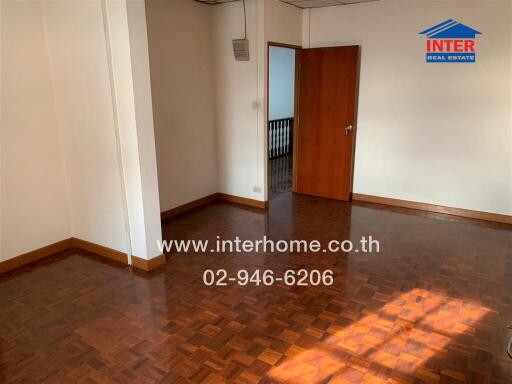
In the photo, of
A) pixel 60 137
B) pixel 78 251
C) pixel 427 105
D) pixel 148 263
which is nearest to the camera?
pixel 148 263

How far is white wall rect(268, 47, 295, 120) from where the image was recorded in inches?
346

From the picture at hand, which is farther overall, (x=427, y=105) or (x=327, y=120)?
(x=327, y=120)

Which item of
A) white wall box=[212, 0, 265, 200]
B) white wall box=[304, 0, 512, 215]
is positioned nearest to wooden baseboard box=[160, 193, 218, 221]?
white wall box=[212, 0, 265, 200]

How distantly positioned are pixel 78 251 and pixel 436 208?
170 inches

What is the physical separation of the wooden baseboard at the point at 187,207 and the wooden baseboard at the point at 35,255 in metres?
1.20

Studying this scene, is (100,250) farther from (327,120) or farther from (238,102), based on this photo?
(327,120)

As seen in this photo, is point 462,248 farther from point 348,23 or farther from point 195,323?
point 348,23

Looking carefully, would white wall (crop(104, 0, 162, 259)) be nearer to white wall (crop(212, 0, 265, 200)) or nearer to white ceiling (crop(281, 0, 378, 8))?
white wall (crop(212, 0, 265, 200))

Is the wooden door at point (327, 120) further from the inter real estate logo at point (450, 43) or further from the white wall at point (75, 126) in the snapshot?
the white wall at point (75, 126)

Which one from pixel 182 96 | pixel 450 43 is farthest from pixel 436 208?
pixel 182 96

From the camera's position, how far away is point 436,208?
5230 mm

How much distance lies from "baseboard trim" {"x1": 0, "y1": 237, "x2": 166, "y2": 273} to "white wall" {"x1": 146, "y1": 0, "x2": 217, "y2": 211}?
44.6 inches

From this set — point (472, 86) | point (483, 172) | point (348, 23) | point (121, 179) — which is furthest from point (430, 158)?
point (121, 179)

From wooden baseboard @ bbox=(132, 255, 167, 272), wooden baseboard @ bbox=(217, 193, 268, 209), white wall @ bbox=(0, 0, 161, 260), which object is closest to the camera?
white wall @ bbox=(0, 0, 161, 260)
